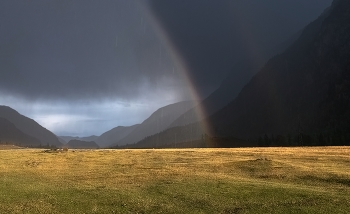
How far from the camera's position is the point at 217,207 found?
73.3 ft

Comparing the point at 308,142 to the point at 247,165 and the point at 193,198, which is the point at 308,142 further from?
the point at 193,198

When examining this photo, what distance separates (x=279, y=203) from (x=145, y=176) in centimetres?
1968

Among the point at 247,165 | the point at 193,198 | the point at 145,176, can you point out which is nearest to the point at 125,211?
the point at 193,198

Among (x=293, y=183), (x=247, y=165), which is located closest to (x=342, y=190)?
(x=293, y=183)

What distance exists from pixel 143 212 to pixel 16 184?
2002 centimetres

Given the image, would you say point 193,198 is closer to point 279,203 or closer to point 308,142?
point 279,203

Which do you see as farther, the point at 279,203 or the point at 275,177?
the point at 275,177

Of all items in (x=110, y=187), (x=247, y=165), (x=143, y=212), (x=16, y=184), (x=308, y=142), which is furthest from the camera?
(x=308, y=142)

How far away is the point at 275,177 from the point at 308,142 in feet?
477

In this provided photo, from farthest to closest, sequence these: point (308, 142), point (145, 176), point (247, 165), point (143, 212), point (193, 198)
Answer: point (308, 142)
point (247, 165)
point (145, 176)
point (193, 198)
point (143, 212)

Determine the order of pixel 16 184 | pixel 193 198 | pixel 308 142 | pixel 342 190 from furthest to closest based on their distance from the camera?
1. pixel 308 142
2. pixel 16 184
3. pixel 342 190
4. pixel 193 198

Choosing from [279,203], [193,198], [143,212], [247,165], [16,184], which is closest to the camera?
[143,212]

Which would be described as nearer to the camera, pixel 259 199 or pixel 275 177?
pixel 259 199

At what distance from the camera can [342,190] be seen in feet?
88.2
